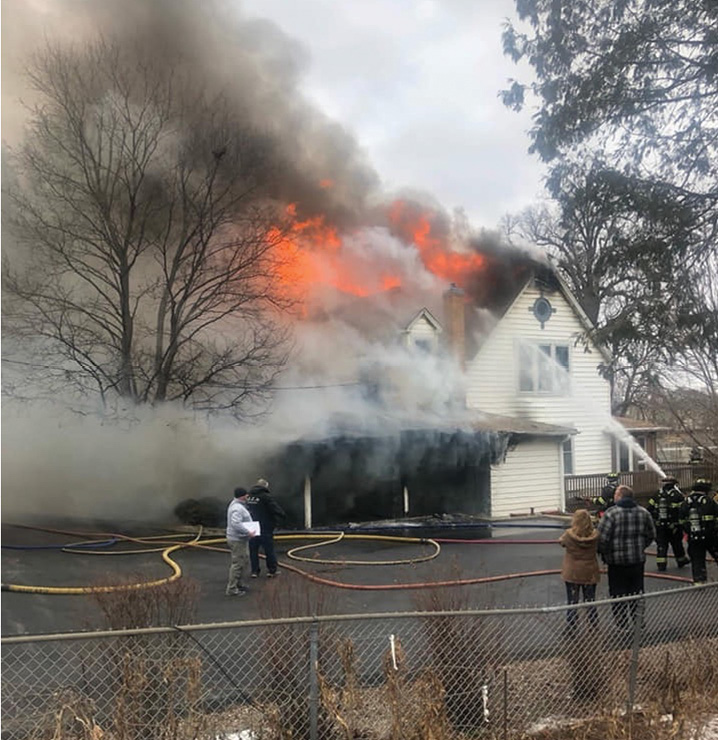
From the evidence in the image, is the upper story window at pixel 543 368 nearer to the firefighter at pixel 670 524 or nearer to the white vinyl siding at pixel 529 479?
the white vinyl siding at pixel 529 479

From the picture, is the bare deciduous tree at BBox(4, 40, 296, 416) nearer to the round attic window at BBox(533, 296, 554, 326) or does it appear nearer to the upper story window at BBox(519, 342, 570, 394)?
the upper story window at BBox(519, 342, 570, 394)

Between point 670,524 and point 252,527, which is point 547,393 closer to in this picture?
point 670,524

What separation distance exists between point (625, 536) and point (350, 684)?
392cm

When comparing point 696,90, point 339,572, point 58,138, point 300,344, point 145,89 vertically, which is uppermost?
point 145,89

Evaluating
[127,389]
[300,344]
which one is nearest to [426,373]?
[300,344]

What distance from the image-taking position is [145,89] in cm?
1412

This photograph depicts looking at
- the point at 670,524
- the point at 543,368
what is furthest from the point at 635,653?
the point at 543,368

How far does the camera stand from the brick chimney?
17.5 m

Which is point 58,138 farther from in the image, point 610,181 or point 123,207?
point 610,181

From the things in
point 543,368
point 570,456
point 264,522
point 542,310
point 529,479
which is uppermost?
point 542,310

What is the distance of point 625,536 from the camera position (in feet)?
22.0

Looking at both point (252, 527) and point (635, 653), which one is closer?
point (635, 653)

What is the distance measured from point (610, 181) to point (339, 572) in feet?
21.0

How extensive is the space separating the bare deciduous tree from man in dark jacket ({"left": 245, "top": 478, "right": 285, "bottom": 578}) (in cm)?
548
